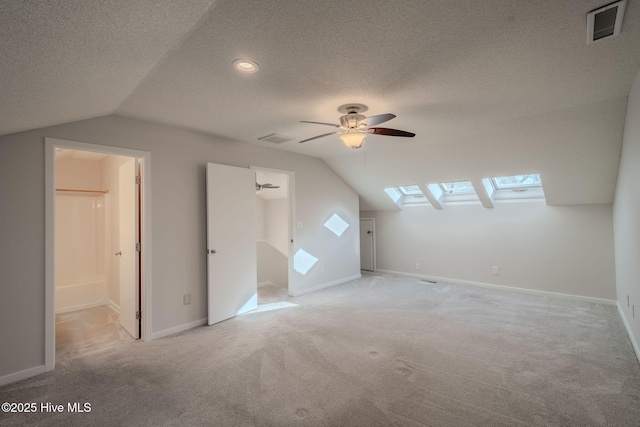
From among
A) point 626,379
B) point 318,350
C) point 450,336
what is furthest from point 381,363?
point 626,379

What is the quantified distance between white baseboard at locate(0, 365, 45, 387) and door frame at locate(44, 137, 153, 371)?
2.0 inches

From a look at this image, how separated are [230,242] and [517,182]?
4.72 m

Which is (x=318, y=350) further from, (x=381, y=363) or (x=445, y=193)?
(x=445, y=193)

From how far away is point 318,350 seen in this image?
9.66 ft

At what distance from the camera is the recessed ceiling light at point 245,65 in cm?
208

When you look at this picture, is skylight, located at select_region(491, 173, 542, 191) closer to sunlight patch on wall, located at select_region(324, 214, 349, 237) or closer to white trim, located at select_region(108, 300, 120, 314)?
sunlight patch on wall, located at select_region(324, 214, 349, 237)

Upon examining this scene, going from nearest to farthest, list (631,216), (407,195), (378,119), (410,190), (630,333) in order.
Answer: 1. (378,119)
2. (631,216)
3. (630,333)
4. (410,190)
5. (407,195)

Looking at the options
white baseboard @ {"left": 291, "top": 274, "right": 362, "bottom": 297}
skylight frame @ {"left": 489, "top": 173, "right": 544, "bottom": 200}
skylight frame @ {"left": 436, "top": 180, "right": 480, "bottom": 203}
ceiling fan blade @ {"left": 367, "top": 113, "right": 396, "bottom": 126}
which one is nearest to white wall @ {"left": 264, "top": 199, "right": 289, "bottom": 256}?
white baseboard @ {"left": 291, "top": 274, "right": 362, "bottom": 297}

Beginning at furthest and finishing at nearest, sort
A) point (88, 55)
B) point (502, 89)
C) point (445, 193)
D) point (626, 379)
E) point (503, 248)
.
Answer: point (445, 193)
point (503, 248)
point (502, 89)
point (626, 379)
point (88, 55)

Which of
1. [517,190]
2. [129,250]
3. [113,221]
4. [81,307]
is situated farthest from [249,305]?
[517,190]

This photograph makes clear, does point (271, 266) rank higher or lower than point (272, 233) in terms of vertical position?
lower

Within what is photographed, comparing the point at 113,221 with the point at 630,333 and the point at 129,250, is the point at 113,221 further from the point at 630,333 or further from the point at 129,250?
the point at 630,333

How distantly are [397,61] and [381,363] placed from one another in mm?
2462

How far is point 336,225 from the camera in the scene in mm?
5910
